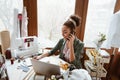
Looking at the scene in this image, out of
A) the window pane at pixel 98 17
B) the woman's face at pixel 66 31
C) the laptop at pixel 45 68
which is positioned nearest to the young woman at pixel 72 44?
the woman's face at pixel 66 31

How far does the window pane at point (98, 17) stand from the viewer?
2186 mm

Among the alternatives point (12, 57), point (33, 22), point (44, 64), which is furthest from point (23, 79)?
point (33, 22)

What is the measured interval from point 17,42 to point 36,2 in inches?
31.4

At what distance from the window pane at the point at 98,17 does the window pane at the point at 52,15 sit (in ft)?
1.04

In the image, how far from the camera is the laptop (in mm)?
1290

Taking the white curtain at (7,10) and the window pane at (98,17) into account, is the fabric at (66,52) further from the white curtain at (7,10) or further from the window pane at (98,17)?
the white curtain at (7,10)

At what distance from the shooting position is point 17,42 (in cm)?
174

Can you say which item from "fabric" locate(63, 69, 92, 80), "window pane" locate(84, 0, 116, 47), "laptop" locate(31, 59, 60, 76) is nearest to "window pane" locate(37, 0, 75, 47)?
"window pane" locate(84, 0, 116, 47)

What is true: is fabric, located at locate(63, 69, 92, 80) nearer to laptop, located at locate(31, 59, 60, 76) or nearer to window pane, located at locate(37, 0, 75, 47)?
laptop, located at locate(31, 59, 60, 76)

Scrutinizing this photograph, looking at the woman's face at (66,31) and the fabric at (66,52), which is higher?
the woman's face at (66,31)

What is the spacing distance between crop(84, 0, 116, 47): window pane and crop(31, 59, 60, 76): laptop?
1.10m

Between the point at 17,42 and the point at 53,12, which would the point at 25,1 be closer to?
the point at 53,12

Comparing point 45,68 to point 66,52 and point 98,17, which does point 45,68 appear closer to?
point 66,52

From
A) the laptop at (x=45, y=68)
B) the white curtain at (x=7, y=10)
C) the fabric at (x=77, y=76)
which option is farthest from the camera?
the white curtain at (x=7, y=10)
